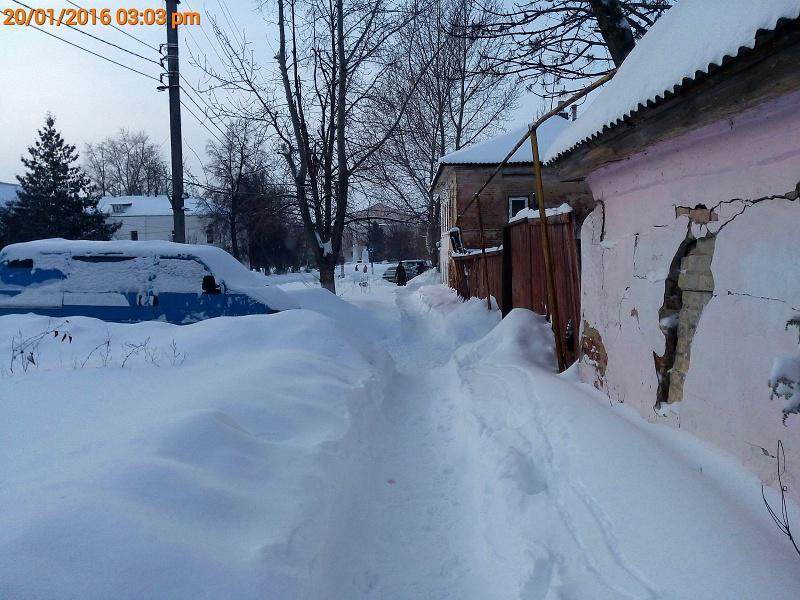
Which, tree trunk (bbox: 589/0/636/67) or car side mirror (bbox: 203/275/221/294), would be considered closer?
tree trunk (bbox: 589/0/636/67)

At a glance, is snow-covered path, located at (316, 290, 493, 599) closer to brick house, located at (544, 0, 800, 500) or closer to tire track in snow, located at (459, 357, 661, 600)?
tire track in snow, located at (459, 357, 661, 600)

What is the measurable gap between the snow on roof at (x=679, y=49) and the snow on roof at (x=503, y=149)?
16087 mm

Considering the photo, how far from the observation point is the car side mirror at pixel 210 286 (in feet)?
26.9

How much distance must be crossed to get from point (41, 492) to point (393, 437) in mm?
3093

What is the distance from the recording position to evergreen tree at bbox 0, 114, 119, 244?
105 ft

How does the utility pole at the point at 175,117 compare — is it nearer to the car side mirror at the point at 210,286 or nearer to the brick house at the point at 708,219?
the car side mirror at the point at 210,286

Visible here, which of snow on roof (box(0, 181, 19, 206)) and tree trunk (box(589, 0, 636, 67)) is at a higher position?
snow on roof (box(0, 181, 19, 206))

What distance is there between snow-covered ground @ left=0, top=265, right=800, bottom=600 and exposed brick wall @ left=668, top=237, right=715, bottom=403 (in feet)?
1.21

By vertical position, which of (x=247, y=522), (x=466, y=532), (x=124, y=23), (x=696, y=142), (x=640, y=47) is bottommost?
A: (x=466, y=532)

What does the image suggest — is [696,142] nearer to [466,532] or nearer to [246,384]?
[466,532]

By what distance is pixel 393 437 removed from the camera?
195 inches

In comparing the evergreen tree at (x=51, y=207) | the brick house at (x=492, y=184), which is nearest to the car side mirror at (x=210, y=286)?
the brick house at (x=492, y=184)

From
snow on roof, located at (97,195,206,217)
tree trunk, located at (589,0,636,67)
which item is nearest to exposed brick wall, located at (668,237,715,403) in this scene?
tree trunk, located at (589,0,636,67)

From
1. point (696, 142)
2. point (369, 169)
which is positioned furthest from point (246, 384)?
point (369, 169)
